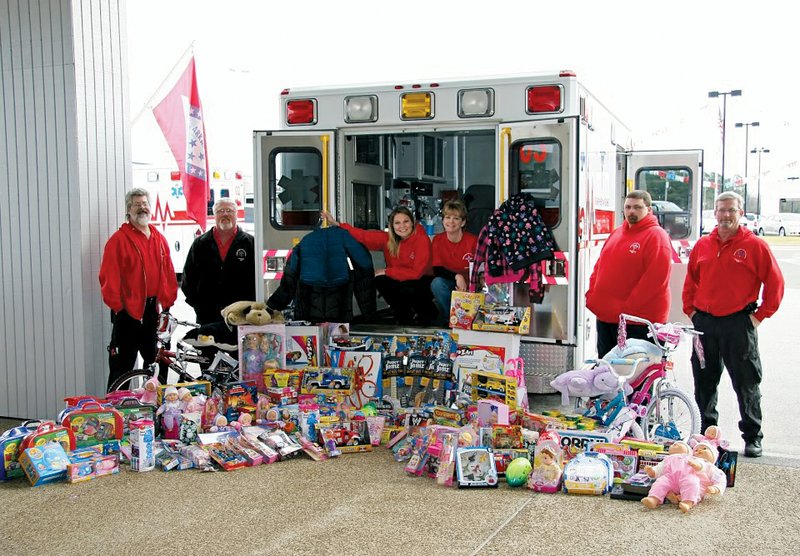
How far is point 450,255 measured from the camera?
7.31 metres

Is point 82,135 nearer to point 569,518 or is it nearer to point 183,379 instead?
point 183,379

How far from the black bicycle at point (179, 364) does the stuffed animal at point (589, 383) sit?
255 centimetres

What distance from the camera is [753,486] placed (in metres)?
5.00

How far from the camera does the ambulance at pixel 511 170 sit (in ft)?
21.0

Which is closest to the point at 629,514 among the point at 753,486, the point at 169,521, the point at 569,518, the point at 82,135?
the point at 569,518

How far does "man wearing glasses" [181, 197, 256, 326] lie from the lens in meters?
7.42

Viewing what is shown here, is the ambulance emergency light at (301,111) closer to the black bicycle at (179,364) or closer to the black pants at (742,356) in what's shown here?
the black bicycle at (179,364)

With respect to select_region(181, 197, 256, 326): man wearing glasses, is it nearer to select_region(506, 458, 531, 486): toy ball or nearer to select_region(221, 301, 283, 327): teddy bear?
select_region(221, 301, 283, 327): teddy bear

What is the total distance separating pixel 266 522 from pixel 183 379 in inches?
102

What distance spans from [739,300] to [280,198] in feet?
11.8

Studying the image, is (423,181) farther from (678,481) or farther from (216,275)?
(678,481)

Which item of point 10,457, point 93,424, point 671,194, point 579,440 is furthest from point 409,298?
point 10,457

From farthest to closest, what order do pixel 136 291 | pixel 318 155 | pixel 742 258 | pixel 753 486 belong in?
pixel 318 155, pixel 136 291, pixel 742 258, pixel 753 486

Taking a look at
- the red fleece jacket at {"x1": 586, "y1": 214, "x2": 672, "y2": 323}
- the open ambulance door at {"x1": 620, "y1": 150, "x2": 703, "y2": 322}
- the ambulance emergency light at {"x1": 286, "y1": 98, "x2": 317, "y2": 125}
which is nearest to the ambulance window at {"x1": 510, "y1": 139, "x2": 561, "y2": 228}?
the red fleece jacket at {"x1": 586, "y1": 214, "x2": 672, "y2": 323}
